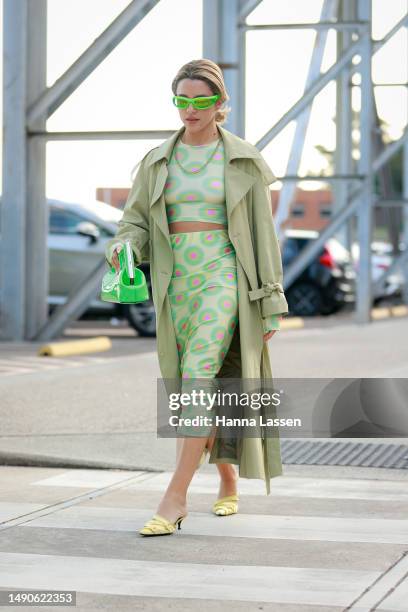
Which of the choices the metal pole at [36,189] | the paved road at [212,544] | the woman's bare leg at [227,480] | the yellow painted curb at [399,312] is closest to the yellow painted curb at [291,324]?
the metal pole at [36,189]

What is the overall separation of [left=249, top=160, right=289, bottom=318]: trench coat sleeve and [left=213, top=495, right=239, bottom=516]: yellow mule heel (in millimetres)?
794

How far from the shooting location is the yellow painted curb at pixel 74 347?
42.8 ft

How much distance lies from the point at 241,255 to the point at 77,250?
11482mm

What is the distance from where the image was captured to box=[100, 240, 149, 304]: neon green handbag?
537 cm

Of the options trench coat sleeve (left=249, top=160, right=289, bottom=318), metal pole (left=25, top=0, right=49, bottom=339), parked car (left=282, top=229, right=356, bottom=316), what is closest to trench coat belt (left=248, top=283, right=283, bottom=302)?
trench coat sleeve (left=249, top=160, right=289, bottom=318)

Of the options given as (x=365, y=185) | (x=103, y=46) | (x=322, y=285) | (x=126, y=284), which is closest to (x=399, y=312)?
(x=322, y=285)

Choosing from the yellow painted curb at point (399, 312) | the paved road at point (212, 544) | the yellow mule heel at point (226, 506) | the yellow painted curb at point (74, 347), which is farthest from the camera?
the yellow painted curb at point (399, 312)

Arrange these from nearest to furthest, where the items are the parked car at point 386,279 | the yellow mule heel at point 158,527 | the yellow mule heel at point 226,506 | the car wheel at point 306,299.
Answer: the yellow mule heel at point 158,527 < the yellow mule heel at point 226,506 < the car wheel at point 306,299 < the parked car at point 386,279

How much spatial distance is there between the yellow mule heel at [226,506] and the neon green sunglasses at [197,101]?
1.55 metres

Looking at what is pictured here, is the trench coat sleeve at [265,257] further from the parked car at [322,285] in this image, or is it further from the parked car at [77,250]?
the parked car at [322,285]

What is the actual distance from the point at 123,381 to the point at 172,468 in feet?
12.1

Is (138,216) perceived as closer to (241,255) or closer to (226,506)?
(241,255)

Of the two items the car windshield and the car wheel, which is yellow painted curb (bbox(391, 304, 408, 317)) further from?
the car windshield

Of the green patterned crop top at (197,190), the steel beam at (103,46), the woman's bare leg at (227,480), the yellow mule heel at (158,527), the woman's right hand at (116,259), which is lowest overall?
the yellow mule heel at (158,527)
